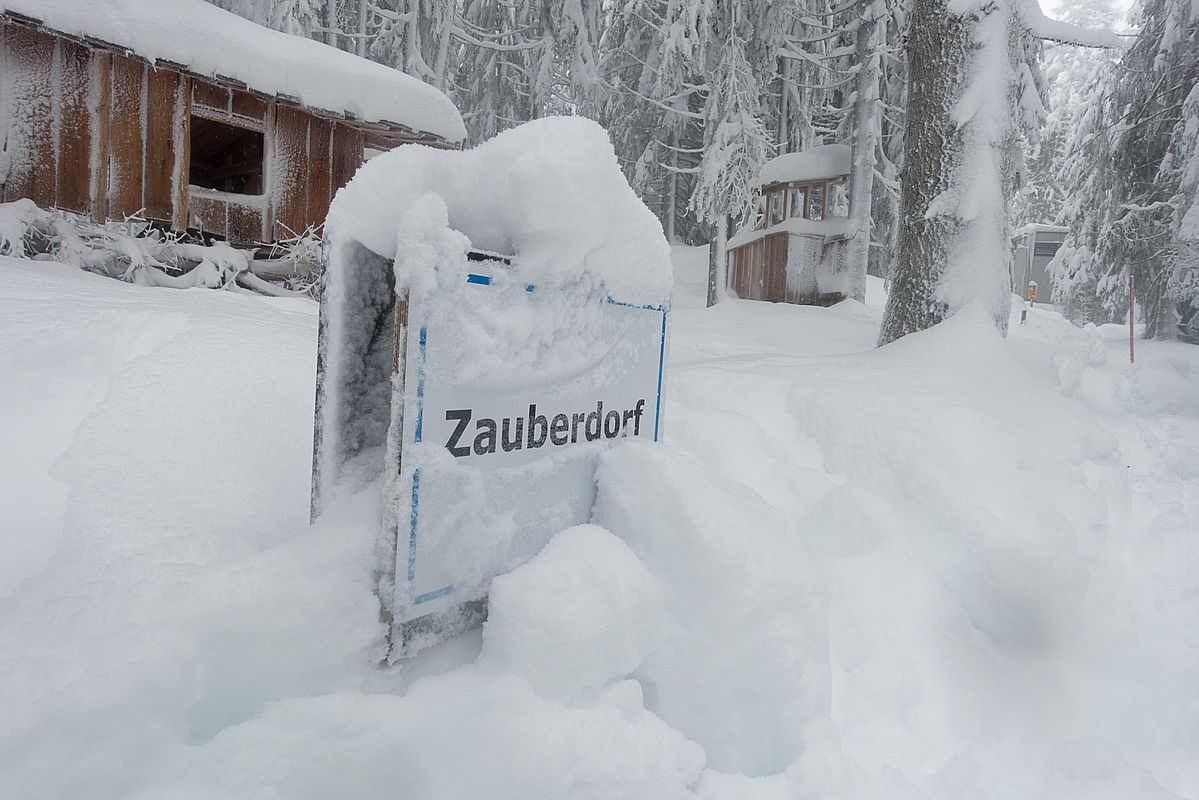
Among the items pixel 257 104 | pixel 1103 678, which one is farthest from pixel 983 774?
pixel 257 104

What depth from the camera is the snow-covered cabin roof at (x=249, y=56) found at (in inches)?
266

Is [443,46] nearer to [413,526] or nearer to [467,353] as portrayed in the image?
[467,353]

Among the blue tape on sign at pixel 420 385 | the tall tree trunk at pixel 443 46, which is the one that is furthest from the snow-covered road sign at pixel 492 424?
the tall tree trunk at pixel 443 46

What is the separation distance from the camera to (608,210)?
197cm

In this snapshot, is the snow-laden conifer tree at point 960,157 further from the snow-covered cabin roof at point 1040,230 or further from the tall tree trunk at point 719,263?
the snow-covered cabin roof at point 1040,230

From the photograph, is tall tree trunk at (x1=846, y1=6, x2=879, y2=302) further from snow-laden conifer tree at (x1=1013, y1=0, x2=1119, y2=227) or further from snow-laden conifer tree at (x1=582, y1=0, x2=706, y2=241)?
snow-laden conifer tree at (x1=1013, y1=0, x2=1119, y2=227)

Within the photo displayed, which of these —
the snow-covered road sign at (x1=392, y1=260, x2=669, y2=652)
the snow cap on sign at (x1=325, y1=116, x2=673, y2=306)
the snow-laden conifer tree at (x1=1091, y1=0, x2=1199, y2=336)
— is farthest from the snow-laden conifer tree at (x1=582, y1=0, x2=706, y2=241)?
the snow-covered road sign at (x1=392, y1=260, x2=669, y2=652)

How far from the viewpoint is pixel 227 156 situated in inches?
433

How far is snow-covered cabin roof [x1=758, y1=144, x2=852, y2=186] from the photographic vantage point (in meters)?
12.6

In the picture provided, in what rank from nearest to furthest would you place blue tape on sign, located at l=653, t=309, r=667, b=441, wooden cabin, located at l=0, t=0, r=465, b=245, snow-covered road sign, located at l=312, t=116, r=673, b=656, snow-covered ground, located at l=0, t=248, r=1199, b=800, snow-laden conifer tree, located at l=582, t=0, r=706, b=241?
snow-covered ground, located at l=0, t=248, r=1199, b=800 < snow-covered road sign, located at l=312, t=116, r=673, b=656 < blue tape on sign, located at l=653, t=309, r=667, b=441 < wooden cabin, located at l=0, t=0, r=465, b=245 < snow-laden conifer tree, located at l=582, t=0, r=706, b=241

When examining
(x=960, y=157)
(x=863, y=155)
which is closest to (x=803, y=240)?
(x=863, y=155)

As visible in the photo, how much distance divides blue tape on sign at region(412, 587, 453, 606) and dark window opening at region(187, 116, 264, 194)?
8.96 metres

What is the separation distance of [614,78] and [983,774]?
680 inches

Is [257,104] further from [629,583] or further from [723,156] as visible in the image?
[629,583]
